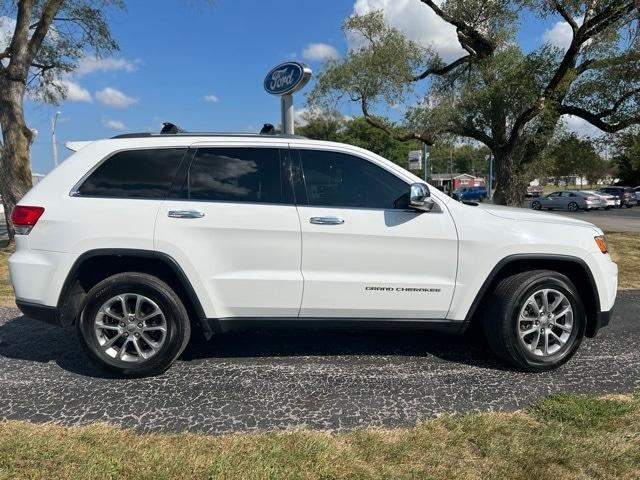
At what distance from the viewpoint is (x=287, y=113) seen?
8227mm

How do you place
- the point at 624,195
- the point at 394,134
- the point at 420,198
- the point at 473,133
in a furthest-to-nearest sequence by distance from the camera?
the point at 624,195
the point at 394,134
the point at 473,133
the point at 420,198

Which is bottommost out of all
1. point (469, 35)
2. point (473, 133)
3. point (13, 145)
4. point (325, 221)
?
point (325, 221)

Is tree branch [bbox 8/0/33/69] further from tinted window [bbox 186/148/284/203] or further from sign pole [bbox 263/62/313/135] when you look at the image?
tinted window [bbox 186/148/284/203]

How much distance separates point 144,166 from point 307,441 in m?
2.45

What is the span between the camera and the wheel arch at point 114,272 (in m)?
3.74

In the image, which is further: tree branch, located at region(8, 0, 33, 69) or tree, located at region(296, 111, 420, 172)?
tree, located at region(296, 111, 420, 172)

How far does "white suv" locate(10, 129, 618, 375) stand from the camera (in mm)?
3752

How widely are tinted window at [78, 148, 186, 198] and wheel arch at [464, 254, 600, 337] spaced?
8.75 ft

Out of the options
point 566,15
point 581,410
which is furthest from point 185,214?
point 566,15

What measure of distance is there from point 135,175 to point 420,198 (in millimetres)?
2254

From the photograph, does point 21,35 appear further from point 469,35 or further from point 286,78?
point 469,35

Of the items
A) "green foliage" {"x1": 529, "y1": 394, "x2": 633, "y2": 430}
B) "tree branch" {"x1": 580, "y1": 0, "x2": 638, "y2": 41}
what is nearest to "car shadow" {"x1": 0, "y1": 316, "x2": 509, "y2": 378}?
"green foliage" {"x1": 529, "y1": 394, "x2": 633, "y2": 430}

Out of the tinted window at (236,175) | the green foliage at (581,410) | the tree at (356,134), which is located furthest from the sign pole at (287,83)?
the tree at (356,134)

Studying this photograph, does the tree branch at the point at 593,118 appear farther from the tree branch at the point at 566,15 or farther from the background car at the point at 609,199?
the background car at the point at 609,199
